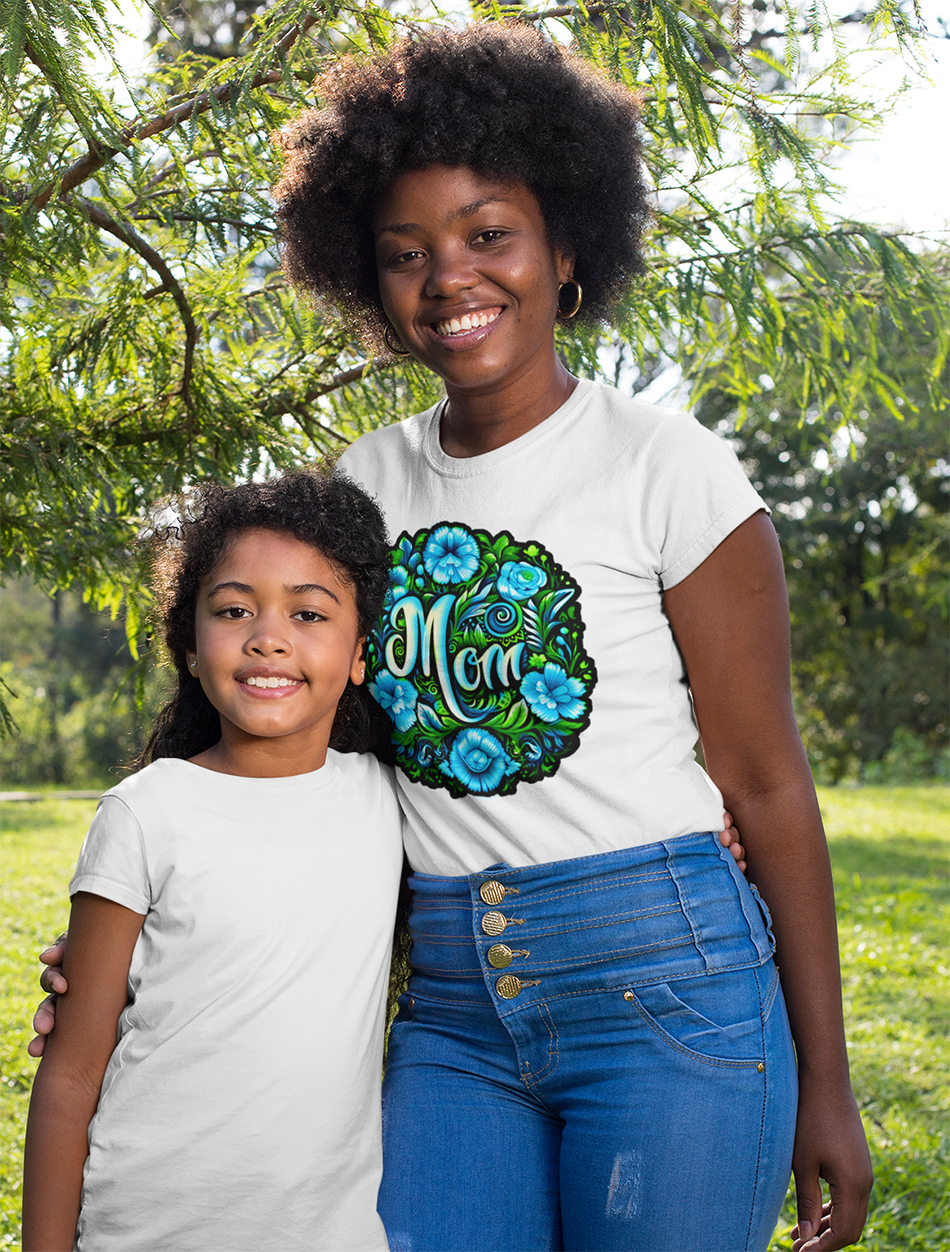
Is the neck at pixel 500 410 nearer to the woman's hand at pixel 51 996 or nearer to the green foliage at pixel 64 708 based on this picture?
the woman's hand at pixel 51 996

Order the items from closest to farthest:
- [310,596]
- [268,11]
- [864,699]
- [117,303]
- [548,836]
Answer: [548,836], [310,596], [268,11], [117,303], [864,699]

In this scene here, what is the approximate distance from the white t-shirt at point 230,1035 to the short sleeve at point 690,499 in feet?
2.16

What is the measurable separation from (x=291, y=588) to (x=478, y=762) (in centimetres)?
39

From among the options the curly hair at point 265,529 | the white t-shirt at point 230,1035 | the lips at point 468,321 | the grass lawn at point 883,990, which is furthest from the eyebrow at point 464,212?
the grass lawn at point 883,990

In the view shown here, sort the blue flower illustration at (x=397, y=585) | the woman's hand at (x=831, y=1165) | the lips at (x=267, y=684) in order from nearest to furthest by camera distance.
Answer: the woman's hand at (x=831, y=1165)
the lips at (x=267, y=684)
the blue flower illustration at (x=397, y=585)

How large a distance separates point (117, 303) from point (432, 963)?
5.06 ft

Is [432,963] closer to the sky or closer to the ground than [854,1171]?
closer to the sky

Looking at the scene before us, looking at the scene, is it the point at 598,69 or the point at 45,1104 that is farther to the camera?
the point at 598,69

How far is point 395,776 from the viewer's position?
1.94 metres

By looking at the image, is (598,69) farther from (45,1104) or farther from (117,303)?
(45,1104)

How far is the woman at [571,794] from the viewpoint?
1.63 m

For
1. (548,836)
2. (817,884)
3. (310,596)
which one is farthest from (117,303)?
(817,884)

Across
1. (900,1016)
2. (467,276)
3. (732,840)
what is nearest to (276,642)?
(467,276)

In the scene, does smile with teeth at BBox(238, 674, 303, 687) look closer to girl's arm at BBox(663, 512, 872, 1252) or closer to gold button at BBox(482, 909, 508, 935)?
gold button at BBox(482, 909, 508, 935)
